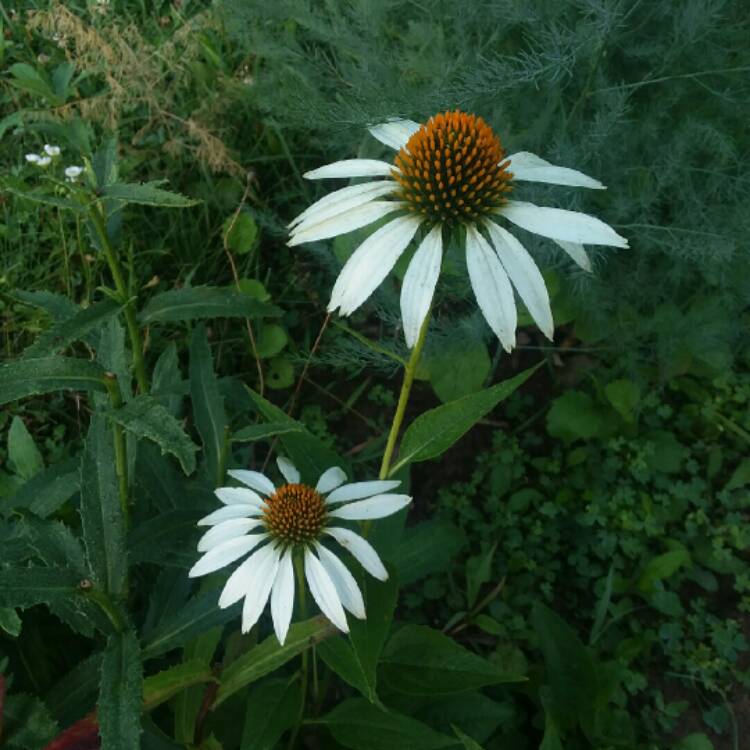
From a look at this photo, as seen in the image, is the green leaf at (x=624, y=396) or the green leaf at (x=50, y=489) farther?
the green leaf at (x=624, y=396)

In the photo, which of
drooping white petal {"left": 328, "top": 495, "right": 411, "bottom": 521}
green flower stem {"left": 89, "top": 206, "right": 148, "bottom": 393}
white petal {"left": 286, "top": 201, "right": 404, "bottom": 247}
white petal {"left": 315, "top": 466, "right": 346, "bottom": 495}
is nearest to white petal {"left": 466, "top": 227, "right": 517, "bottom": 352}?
white petal {"left": 286, "top": 201, "right": 404, "bottom": 247}

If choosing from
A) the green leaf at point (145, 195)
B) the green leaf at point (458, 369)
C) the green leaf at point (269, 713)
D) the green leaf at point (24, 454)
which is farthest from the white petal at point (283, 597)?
the green leaf at point (458, 369)

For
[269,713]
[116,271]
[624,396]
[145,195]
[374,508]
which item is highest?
[145,195]

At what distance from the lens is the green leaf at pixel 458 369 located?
1.85 m

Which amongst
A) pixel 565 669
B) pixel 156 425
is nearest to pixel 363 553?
pixel 156 425

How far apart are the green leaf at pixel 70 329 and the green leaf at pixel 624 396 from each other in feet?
4.04

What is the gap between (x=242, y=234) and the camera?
2.12 m

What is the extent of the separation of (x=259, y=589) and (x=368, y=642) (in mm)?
150

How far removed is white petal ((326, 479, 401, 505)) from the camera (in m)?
1.02

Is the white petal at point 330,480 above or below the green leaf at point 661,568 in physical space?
above

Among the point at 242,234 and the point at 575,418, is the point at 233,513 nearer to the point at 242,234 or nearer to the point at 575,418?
the point at 575,418

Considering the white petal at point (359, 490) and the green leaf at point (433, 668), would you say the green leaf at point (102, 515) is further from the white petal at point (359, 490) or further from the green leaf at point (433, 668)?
the green leaf at point (433, 668)

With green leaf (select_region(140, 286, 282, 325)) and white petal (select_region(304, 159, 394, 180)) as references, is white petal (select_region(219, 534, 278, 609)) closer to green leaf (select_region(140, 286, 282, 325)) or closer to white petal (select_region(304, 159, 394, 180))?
green leaf (select_region(140, 286, 282, 325))

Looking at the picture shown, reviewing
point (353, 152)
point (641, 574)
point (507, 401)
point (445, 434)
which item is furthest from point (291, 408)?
point (445, 434)
